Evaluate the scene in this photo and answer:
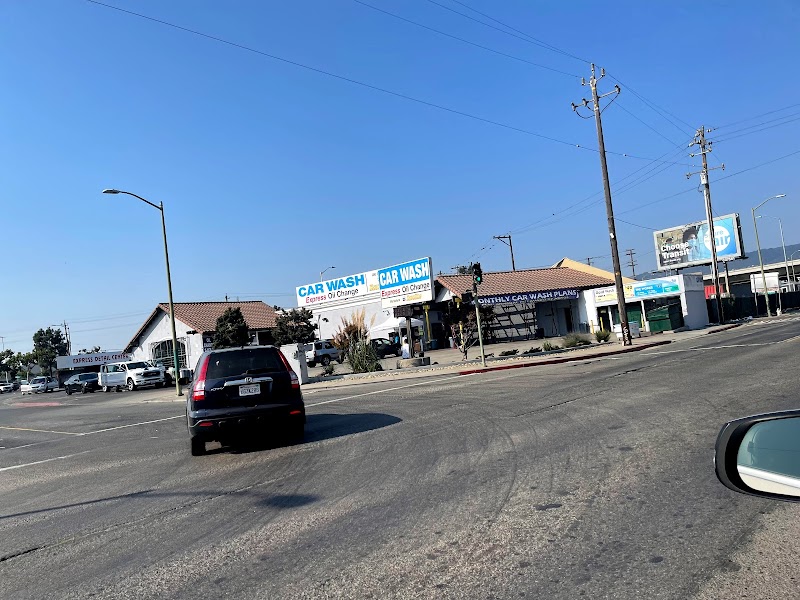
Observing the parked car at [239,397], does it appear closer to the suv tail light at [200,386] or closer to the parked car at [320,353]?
the suv tail light at [200,386]

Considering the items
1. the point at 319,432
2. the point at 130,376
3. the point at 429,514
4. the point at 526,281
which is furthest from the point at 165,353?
the point at 429,514

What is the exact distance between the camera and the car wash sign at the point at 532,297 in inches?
1908

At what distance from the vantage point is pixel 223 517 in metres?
6.12

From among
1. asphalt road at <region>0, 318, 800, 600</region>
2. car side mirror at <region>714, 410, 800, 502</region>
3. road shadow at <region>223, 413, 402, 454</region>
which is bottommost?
asphalt road at <region>0, 318, 800, 600</region>

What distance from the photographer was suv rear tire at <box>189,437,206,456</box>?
386 inches

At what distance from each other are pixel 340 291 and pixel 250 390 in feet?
140

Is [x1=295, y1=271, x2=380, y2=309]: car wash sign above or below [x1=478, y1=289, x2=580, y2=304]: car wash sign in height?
above

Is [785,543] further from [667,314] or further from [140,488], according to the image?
[667,314]

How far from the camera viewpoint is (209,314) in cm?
5600

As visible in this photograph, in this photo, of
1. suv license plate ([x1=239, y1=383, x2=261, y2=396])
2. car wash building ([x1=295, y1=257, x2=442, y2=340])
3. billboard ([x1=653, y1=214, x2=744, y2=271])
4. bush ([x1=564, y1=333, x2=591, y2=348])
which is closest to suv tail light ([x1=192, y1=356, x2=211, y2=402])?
suv license plate ([x1=239, y1=383, x2=261, y2=396])

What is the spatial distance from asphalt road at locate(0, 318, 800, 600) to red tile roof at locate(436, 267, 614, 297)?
123 ft

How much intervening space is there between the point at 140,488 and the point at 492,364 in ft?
60.9

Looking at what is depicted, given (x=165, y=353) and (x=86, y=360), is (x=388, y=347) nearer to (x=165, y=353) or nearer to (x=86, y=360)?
(x=165, y=353)

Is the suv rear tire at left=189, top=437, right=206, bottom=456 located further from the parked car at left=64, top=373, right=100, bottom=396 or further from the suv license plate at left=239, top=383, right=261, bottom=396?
the parked car at left=64, top=373, right=100, bottom=396
